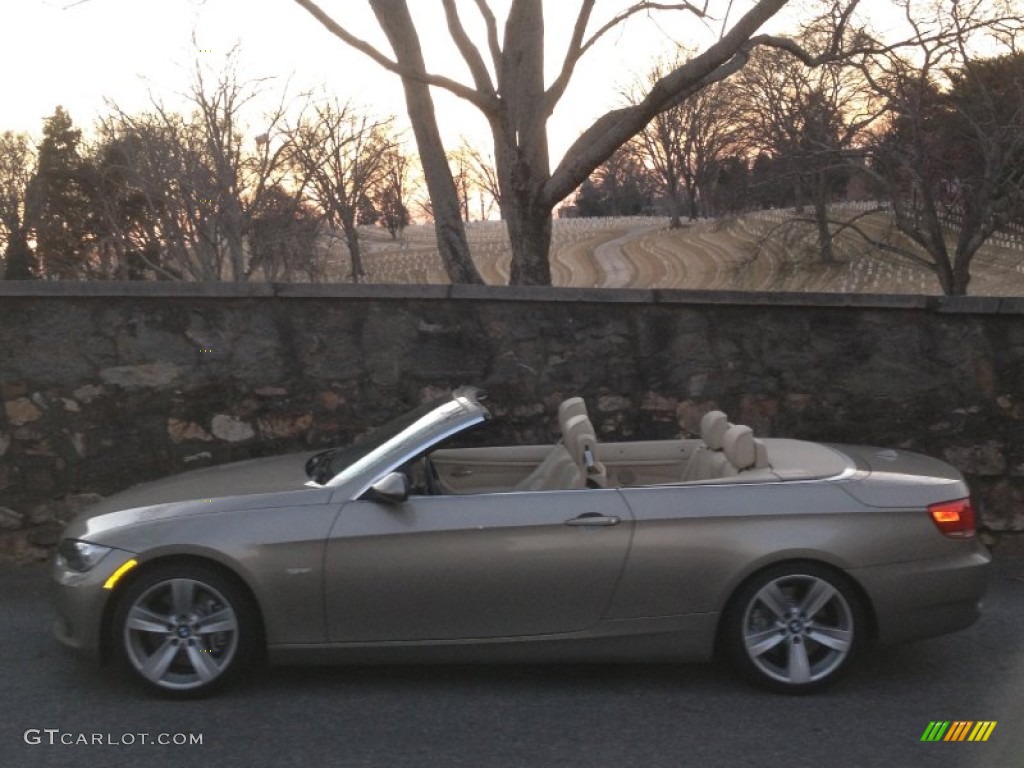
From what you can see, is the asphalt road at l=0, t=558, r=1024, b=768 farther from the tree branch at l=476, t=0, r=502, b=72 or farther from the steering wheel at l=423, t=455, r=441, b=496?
the tree branch at l=476, t=0, r=502, b=72

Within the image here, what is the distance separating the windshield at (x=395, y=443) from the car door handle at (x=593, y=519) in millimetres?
609

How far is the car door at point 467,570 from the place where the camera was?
4695 millimetres

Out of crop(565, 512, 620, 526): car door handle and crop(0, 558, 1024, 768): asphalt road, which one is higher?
crop(565, 512, 620, 526): car door handle

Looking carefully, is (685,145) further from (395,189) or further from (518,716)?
(518,716)

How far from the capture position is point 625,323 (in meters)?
7.79

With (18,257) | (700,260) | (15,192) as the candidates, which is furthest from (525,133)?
(700,260)

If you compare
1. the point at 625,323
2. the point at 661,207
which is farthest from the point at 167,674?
the point at 661,207

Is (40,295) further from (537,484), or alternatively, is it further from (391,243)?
(391,243)

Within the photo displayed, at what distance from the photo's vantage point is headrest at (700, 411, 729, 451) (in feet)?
17.9

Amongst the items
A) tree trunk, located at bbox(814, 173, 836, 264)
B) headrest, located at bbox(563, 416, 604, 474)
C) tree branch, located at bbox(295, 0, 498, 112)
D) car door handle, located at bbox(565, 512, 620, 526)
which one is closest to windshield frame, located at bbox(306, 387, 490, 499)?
headrest, located at bbox(563, 416, 604, 474)

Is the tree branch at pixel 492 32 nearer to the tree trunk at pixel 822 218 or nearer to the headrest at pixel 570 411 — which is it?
the headrest at pixel 570 411

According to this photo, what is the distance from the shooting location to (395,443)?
509 cm

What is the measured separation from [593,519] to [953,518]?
62.0 inches

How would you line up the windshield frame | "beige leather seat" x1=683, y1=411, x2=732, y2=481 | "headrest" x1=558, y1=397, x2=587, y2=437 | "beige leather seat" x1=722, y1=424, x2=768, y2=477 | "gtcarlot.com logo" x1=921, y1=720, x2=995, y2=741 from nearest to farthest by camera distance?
"gtcarlot.com logo" x1=921, y1=720, x2=995, y2=741 → the windshield frame → "beige leather seat" x1=722, y1=424, x2=768, y2=477 → "beige leather seat" x1=683, y1=411, x2=732, y2=481 → "headrest" x1=558, y1=397, x2=587, y2=437
